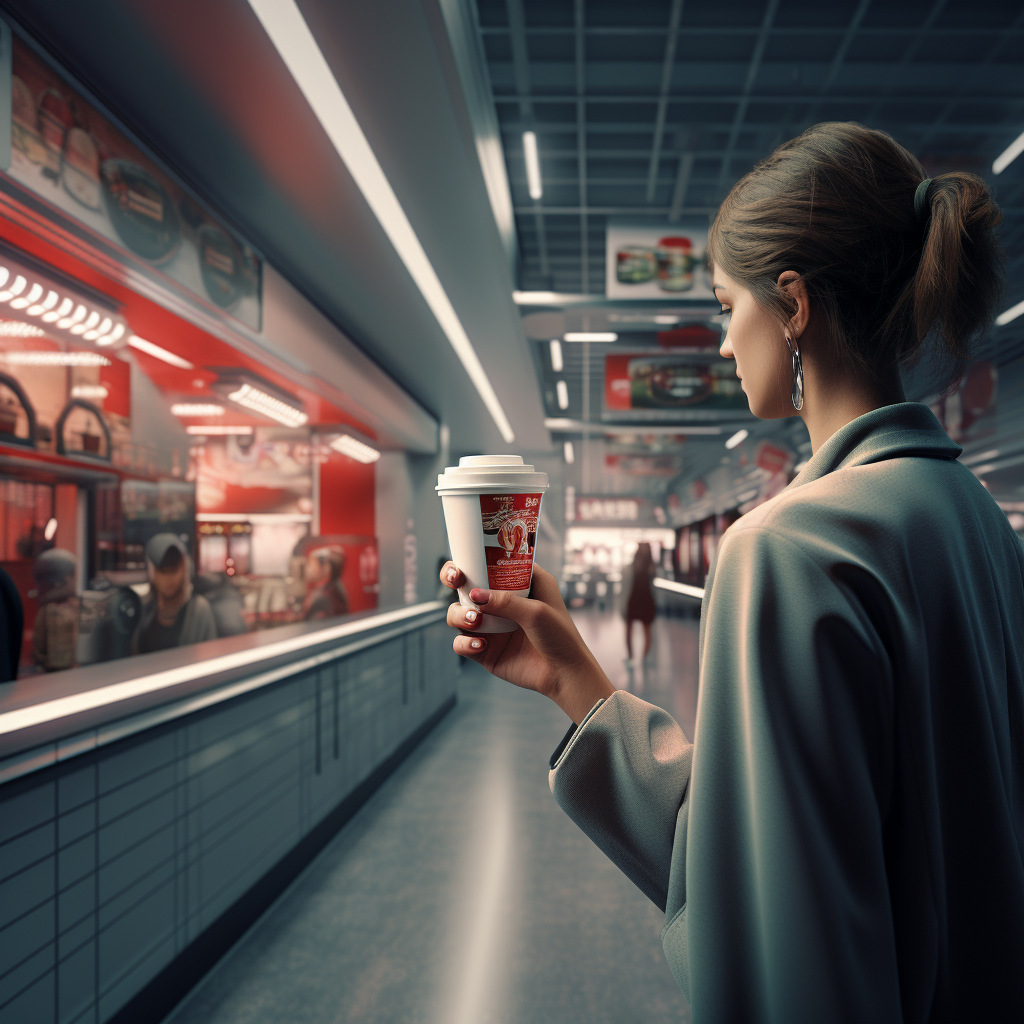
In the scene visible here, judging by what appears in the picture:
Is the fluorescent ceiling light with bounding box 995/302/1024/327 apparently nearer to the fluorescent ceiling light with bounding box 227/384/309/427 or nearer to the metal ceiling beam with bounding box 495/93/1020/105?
the metal ceiling beam with bounding box 495/93/1020/105

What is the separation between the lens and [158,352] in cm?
338

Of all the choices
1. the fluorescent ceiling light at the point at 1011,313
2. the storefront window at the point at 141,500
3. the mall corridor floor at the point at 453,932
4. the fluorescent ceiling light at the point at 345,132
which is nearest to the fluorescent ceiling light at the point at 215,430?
the storefront window at the point at 141,500

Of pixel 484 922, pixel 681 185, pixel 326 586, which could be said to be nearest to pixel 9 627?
pixel 484 922

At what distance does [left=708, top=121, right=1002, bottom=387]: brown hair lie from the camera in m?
0.68

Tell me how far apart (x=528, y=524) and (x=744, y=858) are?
0.53 m

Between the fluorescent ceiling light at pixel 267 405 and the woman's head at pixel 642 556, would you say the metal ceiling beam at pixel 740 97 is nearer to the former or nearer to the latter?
the fluorescent ceiling light at pixel 267 405

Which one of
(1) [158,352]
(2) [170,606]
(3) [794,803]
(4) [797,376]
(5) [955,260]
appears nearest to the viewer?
(3) [794,803]

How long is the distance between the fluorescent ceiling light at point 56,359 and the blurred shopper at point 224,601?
1.21 m

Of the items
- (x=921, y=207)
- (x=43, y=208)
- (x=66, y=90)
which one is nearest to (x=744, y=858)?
(x=921, y=207)

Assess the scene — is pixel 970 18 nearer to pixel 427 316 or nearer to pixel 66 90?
pixel 427 316

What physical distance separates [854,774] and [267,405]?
4293mm

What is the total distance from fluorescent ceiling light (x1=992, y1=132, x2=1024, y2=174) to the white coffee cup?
5188 millimetres

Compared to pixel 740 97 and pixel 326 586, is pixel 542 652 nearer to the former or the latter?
pixel 740 97

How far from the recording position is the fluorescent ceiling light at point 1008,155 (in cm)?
454
